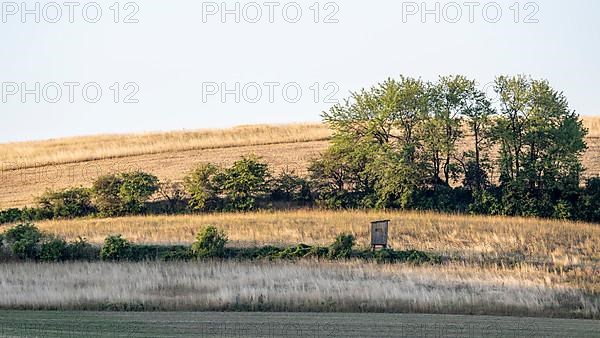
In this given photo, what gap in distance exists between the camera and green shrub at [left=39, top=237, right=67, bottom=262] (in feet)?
116

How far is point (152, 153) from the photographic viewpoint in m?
71.8

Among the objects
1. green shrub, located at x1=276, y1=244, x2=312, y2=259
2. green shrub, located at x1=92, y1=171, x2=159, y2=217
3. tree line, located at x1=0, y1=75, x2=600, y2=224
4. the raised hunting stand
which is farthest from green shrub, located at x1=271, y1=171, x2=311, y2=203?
green shrub, located at x1=276, y1=244, x2=312, y2=259

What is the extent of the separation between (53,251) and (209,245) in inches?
253

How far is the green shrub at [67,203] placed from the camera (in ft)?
174

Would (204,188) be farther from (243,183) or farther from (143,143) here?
(143,143)

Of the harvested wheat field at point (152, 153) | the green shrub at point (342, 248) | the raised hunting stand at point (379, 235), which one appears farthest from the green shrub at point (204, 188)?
the green shrub at point (342, 248)

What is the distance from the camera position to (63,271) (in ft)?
106

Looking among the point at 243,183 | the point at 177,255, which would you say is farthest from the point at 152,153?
the point at 177,255

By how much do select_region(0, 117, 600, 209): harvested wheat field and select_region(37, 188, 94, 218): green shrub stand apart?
354 cm

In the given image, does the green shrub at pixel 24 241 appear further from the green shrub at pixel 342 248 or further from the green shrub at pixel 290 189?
the green shrub at pixel 290 189

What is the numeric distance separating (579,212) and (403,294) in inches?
1020

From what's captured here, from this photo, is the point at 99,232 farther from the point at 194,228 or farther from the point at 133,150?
the point at 133,150

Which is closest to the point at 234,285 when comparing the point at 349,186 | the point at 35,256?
the point at 35,256

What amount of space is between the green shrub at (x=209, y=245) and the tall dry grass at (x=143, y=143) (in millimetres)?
36763
